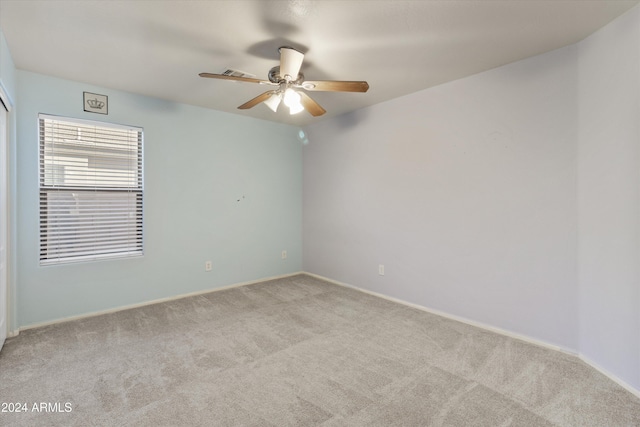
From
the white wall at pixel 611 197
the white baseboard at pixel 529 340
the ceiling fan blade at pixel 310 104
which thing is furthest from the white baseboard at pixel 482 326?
the ceiling fan blade at pixel 310 104

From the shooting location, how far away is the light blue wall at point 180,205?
2.90 meters

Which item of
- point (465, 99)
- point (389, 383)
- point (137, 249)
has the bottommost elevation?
point (389, 383)

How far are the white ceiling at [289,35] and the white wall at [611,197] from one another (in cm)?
24

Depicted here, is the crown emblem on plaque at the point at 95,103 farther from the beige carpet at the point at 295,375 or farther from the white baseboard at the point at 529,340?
the white baseboard at the point at 529,340

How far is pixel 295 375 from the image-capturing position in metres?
2.15

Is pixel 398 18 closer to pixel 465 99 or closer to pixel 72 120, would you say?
pixel 465 99

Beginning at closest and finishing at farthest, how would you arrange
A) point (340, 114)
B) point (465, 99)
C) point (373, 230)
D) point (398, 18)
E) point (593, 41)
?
1. point (398, 18)
2. point (593, 41)
3. point (465, 99)
4. point (373, 230)
5. point (340, 114)

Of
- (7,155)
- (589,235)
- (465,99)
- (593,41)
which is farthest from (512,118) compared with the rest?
(7,155)

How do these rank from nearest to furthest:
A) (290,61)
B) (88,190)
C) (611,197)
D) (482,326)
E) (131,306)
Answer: (611,197)
(290,61)
(482,326)
(88,190)
(131,306)

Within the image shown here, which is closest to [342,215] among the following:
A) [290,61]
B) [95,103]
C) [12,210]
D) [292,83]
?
[292,83]

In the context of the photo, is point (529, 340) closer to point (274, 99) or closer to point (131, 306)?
point (274, 99)

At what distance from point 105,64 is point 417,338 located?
3630 mm

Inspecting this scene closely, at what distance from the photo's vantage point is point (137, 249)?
3539mm

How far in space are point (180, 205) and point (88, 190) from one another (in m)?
0.92
